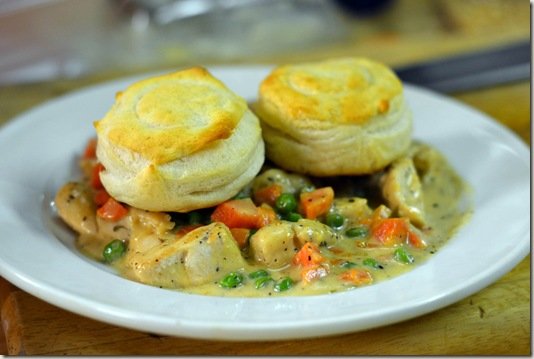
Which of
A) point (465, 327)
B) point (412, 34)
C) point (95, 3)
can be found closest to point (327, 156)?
point (465, 327)

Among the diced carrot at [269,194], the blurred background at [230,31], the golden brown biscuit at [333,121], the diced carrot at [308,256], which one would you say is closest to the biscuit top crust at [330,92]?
the golden brown biscuit at [333,121]

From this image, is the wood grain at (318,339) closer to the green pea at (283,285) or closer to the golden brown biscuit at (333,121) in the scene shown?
the green pea at (283,285)

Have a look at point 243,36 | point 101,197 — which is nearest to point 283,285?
point 101,197

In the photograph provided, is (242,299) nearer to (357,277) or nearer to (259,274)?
(259,274)

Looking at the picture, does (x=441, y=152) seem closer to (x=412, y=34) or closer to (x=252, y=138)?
(x=252, y=138)

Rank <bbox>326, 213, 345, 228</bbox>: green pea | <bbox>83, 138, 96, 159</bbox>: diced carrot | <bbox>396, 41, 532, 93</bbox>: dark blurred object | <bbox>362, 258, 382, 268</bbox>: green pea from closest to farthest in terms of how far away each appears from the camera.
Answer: <bbox>362, 258, 382, 268</bbox>: green pea → <bbox>326, 213, 345, 228</bbox>: green pea → <bbox>83, 138, 96, 159</bbox>: diced carrot → <bbox>396, 41, 532, 93</bbox>: dark blurred object

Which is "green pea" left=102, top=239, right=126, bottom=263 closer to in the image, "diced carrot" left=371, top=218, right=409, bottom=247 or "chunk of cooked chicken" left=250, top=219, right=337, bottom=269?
"chunk of cooked chicken" left=250, top=219, right=337, bottom=269

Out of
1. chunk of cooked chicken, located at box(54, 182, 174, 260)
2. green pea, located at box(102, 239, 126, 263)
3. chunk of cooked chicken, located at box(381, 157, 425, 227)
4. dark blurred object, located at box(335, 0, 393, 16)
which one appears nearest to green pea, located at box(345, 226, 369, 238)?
chunk of cooked chicken, located at box(381, 157, 425, 227)
